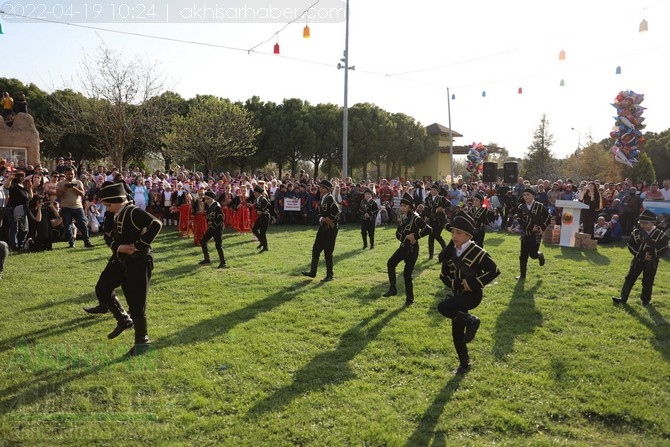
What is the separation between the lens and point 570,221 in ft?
47.3

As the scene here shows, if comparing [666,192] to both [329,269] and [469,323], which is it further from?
[469,323]

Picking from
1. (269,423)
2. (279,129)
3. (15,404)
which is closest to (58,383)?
(15,404)

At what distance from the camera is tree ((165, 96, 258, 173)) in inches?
1352

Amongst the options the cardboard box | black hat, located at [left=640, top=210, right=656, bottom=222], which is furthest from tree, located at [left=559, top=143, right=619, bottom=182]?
black hat, located at [left=640, top=210, right=656, bottom=222]

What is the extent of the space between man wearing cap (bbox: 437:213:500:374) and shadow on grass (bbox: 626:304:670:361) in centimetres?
258

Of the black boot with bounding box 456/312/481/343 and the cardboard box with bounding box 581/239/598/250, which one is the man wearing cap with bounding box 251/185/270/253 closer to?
the black boot with bounding box 456/312/481/343

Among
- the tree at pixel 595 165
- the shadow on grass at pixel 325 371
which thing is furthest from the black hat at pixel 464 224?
the tree at pixel 595 165

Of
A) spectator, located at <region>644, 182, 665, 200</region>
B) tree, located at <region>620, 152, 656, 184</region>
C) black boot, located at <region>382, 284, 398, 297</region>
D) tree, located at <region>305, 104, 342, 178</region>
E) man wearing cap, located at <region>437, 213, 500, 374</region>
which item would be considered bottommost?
black boot, located at <region>382, 284, 398, 297</region>

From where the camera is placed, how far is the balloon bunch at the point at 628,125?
65.3 ft

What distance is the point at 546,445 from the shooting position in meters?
3.95

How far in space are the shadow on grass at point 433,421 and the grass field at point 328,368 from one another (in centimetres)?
2

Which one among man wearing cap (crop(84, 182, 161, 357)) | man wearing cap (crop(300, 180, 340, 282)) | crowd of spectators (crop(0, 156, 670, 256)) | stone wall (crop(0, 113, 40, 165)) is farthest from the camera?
stone wall (crop(0, 113, 40, 165))

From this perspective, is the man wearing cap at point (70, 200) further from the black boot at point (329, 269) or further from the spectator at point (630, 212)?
the spectator at point (630, 212)

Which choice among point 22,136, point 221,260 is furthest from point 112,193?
point 22,136
